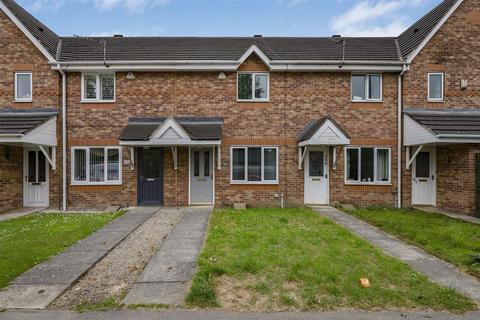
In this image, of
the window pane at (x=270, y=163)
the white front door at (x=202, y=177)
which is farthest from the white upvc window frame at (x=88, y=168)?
the window pane at (x=270, y=163)

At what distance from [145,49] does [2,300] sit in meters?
12.7

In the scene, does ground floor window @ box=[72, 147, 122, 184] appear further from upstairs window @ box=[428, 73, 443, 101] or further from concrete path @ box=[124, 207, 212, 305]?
upstairs window @ box=[428, 73, 443, 101]

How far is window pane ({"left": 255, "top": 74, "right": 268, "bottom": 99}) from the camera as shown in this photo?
1373 centimetres

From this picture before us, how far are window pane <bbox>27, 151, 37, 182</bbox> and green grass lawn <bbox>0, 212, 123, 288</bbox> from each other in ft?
8.55

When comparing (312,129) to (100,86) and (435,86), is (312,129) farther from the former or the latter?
(100,86)

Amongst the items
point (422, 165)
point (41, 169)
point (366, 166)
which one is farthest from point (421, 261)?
point (41, 169)

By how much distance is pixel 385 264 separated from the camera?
6.16 meters

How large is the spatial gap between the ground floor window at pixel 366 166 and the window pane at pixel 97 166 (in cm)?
1072

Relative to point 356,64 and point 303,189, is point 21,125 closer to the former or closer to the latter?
point 303,189

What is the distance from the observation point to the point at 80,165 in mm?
13445

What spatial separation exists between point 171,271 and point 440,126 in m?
11.7

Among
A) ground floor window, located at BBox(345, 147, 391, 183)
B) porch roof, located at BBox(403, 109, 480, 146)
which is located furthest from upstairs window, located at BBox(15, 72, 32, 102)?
porch roof, located at BBox(403, 109, 480, 146)

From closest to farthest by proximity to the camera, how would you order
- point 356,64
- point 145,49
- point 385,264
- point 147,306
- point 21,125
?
point 147,306
point 385,264
point 21,125
point 356,64
point 145,49

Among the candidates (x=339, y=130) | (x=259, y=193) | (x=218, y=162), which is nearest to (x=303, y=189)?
(x=259, y=193)
